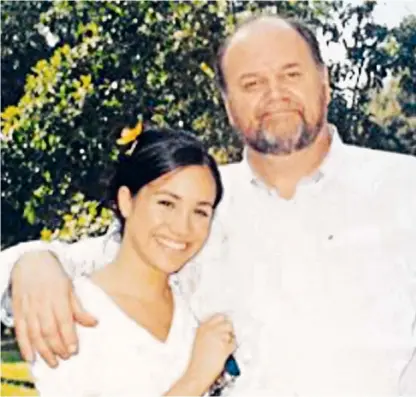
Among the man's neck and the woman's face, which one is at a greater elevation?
the man's neck

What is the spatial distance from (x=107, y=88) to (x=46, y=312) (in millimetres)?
520

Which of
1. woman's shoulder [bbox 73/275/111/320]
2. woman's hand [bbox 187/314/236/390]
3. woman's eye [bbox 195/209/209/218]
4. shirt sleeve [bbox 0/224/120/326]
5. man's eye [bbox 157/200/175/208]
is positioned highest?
man's eye [bbox 157/200/175/208]

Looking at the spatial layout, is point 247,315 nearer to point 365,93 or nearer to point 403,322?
point 403,322

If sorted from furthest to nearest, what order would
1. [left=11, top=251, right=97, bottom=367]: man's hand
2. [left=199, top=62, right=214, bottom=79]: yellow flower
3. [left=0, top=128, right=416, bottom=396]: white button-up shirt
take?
1. [left=199, top=62, right=214, bottom=79]: yellow flower
2. [left=0, top=128, right=416, bottom=396]: white button-up shirt
3. [left=11, top=251, right=97, bottom=367]: man's hand

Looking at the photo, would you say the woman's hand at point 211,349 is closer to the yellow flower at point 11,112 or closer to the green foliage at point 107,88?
the green foliage at point 107,88

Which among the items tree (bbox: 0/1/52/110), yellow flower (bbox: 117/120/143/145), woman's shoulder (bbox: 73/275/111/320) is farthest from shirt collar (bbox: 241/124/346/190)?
tree (bbox: 0/1/52/110)

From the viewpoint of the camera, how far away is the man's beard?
173 centimetres

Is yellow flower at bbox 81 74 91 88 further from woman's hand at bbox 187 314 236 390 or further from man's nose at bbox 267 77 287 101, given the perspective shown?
woman's hand at bbox 187 314 236 390

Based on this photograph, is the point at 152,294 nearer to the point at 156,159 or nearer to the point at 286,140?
the point at 156,159

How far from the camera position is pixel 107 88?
72.7 inches

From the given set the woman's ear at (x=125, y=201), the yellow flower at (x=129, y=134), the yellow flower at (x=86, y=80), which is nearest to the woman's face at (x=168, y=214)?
the woman's ear at (x=125, y=201)

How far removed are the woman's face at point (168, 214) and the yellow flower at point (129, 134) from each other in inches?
4.1

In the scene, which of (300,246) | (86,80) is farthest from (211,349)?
(86,80)

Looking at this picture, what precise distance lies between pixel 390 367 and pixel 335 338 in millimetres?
116
